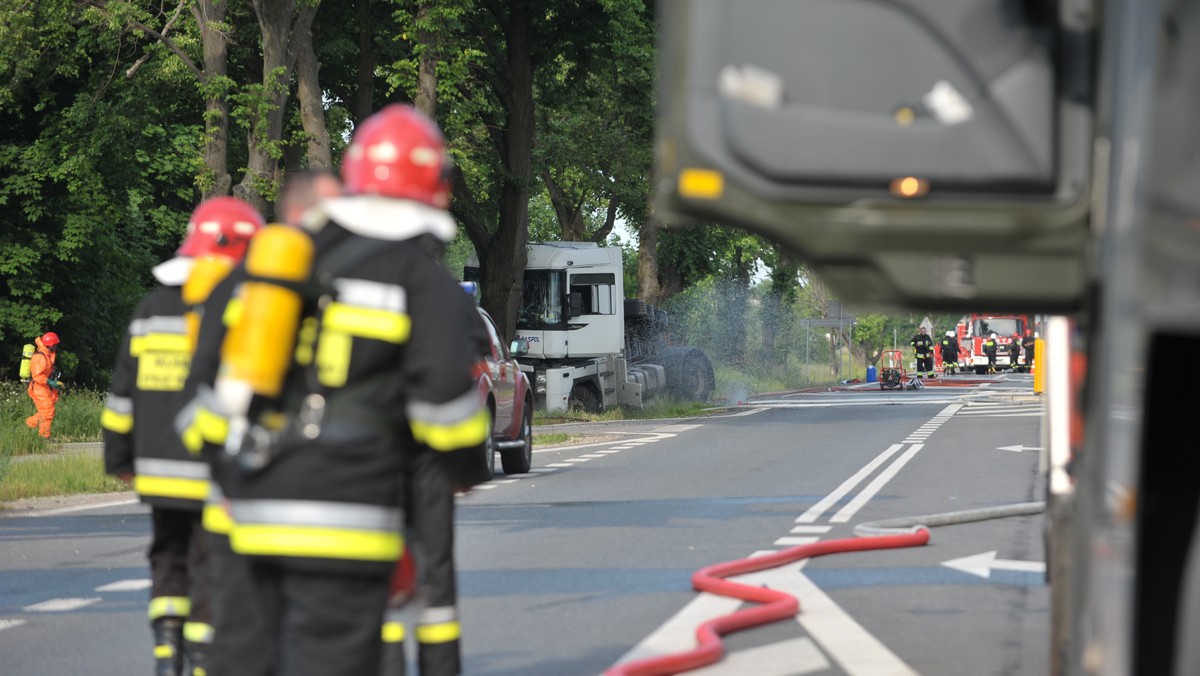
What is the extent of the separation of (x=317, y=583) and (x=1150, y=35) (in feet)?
7.43

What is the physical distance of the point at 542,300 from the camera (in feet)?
125

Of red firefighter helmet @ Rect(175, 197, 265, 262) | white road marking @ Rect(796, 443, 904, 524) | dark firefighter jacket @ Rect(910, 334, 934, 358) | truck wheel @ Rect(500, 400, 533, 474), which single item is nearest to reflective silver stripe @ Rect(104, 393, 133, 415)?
red firefighter helmet @ Rect(175, 197, 265, 262)

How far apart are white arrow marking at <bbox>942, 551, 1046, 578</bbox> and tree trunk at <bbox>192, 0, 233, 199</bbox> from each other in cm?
1847

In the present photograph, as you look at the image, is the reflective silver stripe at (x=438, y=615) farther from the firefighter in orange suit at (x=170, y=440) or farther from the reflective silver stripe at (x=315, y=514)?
the reflective silver stripe at (x=315, y=514)

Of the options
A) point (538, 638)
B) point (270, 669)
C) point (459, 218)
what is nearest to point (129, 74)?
point (459, 218)

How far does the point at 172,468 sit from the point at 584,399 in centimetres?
3042

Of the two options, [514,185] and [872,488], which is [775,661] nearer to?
[872,488]

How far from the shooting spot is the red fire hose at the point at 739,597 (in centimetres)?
741

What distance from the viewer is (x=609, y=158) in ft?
165

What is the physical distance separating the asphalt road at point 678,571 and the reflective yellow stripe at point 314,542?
3391 millimetres

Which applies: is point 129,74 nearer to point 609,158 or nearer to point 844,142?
point 609,158

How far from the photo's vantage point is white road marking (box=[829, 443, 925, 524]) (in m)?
14.6

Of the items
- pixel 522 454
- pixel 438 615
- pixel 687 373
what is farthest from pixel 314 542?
pixel 687 373

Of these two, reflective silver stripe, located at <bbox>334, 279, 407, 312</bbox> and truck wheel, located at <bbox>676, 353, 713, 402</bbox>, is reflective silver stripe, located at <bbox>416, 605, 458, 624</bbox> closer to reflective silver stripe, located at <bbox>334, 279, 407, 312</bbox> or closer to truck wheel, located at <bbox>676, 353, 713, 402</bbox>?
reflective silver stripe, located at <bbox>334, 279, 407, 312</bbox>
